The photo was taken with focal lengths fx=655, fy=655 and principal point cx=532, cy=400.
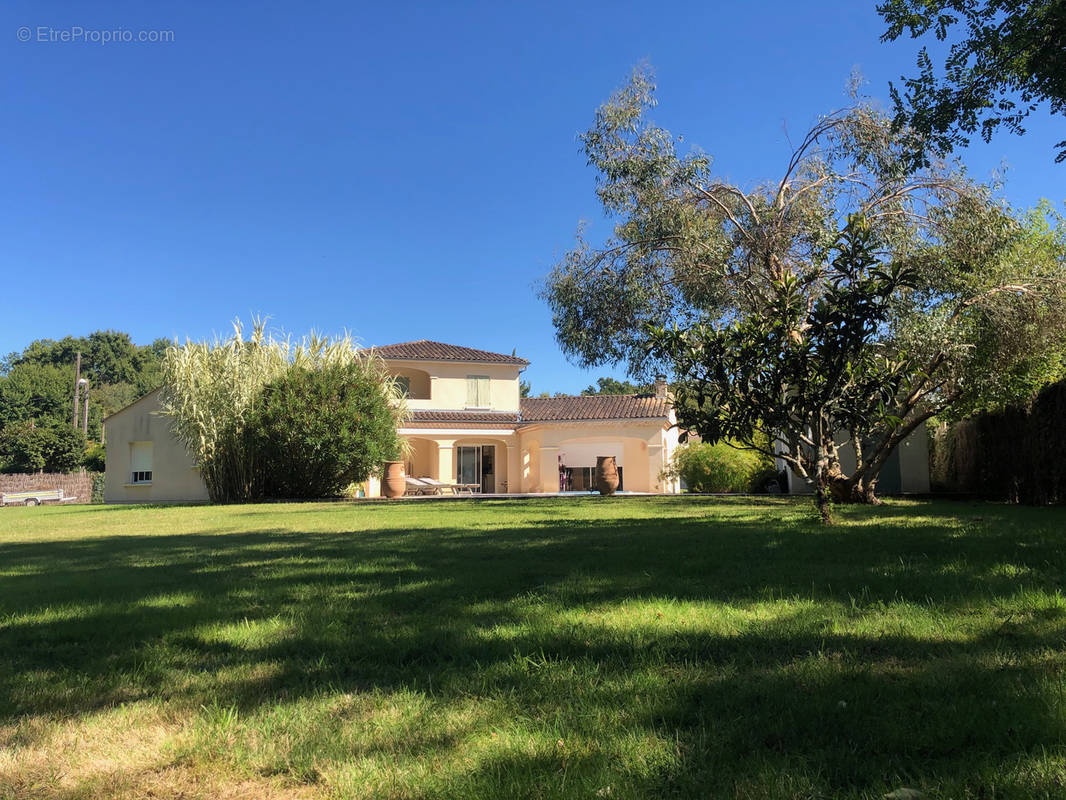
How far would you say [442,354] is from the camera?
3072 cm

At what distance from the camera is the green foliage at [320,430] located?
19.5 meters

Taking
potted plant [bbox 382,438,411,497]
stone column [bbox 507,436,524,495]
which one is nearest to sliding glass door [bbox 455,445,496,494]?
stone column [bbox 507,436,524,495]

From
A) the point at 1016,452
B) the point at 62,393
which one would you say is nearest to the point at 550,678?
the point at 1016,452

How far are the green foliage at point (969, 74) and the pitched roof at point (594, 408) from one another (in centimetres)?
1961

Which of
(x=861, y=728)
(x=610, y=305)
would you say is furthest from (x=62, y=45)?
(x=861, y=728)

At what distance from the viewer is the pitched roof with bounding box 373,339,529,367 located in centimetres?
3011

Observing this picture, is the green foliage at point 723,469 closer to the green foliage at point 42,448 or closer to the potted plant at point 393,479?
the potted plant at point 393,479

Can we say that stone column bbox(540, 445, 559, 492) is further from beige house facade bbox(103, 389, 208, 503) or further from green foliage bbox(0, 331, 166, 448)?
green foliage bbox(0, 331, 166, 448)

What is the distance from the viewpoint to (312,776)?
204cm

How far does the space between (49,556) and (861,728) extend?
8.78 meters

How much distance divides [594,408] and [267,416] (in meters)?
15.6

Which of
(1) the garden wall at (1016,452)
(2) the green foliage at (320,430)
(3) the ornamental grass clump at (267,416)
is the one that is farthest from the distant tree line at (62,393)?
(1) the garden wall at (1016,452)

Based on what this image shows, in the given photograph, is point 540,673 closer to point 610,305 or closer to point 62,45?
point 610,305

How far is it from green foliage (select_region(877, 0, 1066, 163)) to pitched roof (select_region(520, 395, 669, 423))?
1961 cm
